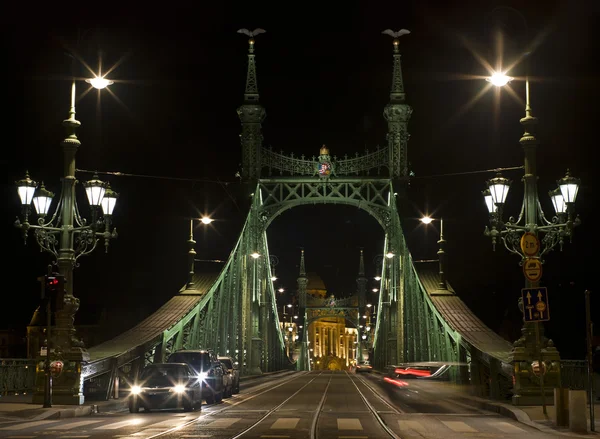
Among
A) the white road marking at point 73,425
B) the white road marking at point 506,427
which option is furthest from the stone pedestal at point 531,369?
the white road marking at point 73,425

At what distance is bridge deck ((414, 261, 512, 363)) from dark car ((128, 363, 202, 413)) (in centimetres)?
907

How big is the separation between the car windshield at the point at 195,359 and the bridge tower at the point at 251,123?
2911 centimetres

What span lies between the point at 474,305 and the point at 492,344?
2976 cm

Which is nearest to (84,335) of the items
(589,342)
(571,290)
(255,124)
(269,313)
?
(269,313)

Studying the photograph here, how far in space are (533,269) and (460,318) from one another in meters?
17.4

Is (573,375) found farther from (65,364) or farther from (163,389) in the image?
(65,364)

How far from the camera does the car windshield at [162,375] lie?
26.0 metres

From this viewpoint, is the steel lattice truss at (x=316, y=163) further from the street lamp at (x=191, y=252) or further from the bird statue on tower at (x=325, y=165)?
the street lamp at (x=191, y=252)

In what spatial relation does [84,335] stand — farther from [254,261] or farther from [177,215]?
[177,215]

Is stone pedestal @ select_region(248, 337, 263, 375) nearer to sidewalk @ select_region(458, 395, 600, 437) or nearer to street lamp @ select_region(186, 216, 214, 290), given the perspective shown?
street lamp @ select_region(186, 216, 214, 290)

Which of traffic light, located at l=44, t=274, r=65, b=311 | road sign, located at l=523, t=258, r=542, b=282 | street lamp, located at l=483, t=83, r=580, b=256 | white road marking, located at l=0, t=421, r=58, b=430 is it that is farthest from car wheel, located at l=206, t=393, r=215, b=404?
road sign, located at l=523, t=258, r=542, b=282

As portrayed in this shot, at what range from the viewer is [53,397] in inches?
1005

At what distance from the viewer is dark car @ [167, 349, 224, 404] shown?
3027 cm

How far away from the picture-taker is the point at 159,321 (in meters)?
44.7
